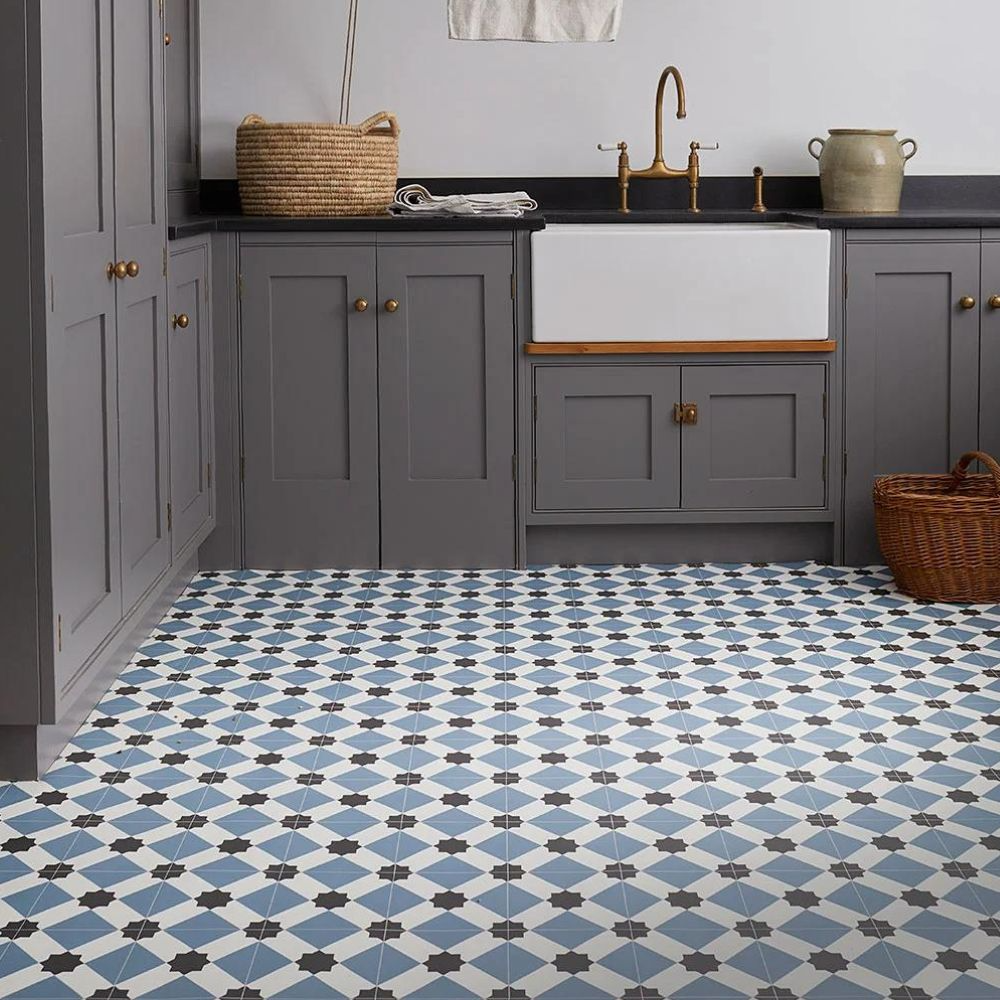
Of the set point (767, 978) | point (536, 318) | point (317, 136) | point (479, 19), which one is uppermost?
point (479, 19)

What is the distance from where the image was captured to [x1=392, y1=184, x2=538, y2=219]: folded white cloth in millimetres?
4355

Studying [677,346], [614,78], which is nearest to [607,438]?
[677,346]

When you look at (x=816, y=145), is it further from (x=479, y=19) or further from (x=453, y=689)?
(x=453, y=689)

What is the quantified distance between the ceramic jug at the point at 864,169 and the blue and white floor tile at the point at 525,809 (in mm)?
1289

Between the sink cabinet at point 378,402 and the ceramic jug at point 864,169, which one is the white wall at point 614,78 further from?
the sink cabinet at point 378,402

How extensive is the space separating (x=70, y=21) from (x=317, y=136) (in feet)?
5.47

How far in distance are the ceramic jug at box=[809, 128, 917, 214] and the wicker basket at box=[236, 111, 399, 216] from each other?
1338 millimetres

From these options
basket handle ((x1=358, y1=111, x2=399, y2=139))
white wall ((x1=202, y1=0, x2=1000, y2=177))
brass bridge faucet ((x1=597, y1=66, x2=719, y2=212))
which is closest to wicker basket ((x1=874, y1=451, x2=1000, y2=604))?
brass bridge faucet ((x1=597, y1=66, x2=719, y2=212))

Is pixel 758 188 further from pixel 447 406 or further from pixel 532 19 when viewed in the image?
pixel 447 406

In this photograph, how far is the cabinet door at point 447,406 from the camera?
4320mm

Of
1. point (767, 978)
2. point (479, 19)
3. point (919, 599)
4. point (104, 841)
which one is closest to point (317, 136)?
point (479, 19)

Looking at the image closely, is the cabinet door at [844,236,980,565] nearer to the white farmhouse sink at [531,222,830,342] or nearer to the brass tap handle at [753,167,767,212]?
the white farmhouse sink at [531,222,830,342]

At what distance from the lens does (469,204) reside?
4348 millimetres

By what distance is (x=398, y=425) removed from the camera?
14.3 feet
